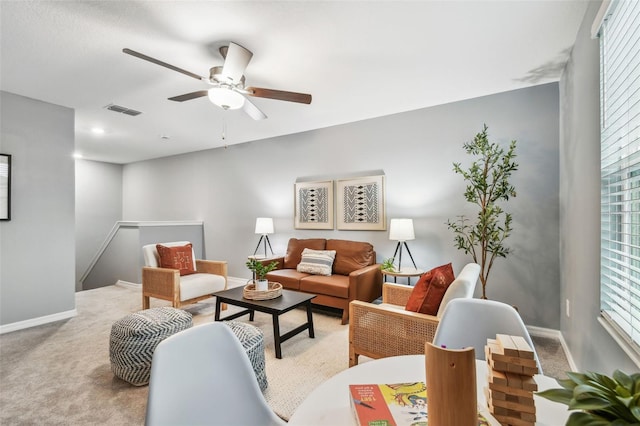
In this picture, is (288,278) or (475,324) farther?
(288,278)

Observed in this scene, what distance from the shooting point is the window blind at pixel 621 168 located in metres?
1.29

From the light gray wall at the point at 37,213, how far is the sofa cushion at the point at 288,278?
99.2 inches

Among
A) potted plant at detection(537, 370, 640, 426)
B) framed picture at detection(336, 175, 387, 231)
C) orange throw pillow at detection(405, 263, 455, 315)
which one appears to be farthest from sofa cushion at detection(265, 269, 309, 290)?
potted plant at detection(537, 370, 640, 426)

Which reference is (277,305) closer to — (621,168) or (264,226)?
(264,226)

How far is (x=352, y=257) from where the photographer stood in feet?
13.1

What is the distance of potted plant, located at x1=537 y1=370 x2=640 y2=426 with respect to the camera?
492mm

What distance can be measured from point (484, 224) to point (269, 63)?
8.26 feet

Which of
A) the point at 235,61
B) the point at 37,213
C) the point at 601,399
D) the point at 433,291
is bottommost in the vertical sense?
the point at 433,291

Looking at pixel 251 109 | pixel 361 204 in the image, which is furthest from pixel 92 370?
pixel 361 204

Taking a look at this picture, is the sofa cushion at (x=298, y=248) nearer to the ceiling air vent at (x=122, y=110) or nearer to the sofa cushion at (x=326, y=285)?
the sofa cushion at (x=326, y=285)

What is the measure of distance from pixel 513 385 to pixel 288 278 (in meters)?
3.25

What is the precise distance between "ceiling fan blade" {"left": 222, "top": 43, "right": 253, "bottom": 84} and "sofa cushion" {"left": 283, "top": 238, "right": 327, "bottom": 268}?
2536 mm

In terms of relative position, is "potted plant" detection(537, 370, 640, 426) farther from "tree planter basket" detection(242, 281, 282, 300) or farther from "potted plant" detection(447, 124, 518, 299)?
"tree planter basket" detection(242, 281, 282, 300)

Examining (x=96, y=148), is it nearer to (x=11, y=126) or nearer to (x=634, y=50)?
(x=11, y=126)
